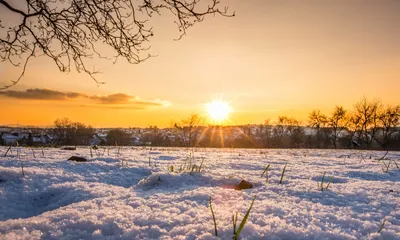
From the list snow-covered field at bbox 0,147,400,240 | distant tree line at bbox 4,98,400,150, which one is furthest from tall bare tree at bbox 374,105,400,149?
snow-covered field at bbox 0,147,400,240

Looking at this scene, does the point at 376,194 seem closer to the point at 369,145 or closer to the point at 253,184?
the point at 253,184

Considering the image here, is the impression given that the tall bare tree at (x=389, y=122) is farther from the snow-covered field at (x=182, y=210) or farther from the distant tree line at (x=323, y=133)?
the snow-covered field at (x=182, y=210)

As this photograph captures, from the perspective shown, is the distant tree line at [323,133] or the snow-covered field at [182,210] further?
the distant tree line at [323,133]

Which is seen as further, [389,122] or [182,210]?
[389,122]

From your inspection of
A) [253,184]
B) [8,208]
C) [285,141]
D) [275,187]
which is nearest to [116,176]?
[8,208]

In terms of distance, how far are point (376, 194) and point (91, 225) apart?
2.23 metres

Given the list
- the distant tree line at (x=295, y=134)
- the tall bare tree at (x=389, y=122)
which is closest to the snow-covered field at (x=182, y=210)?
the distant tree line at (x=295, y=134)

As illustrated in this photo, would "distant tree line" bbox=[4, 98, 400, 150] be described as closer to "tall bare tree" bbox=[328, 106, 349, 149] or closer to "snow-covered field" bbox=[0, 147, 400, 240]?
"tall bare tree" bbox=[328, 106, 349, 149]

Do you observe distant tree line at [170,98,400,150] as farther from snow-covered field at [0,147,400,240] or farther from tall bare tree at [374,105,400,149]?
snow-covered field at [0,147,400,240]

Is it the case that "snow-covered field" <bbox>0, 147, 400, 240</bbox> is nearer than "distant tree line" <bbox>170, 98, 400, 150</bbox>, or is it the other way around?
"snow-covered field" <bbox>0, 147, 400, 240</bbox>

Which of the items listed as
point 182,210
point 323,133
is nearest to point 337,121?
point 323,133

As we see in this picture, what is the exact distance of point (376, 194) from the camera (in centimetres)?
232

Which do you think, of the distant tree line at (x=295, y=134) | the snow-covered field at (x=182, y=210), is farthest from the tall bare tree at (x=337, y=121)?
the snow-covered field at (x=182, y=210)

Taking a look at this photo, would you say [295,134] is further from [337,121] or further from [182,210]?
[182,210]
